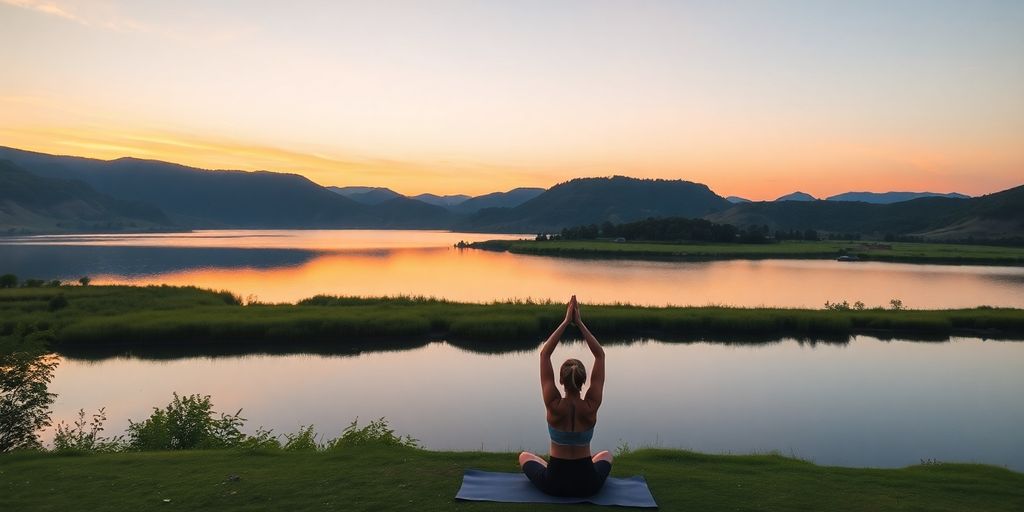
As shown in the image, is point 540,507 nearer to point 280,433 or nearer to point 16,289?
point 280,433

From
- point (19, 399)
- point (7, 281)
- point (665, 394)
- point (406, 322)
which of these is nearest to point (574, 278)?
point (406, 322)

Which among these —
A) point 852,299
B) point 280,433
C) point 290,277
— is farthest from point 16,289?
point 852,299

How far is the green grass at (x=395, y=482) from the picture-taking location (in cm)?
793

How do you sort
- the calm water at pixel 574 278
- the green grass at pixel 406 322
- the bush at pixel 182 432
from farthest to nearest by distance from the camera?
the calm water at pixel 574 278
the green grass at pixel 406 322
the bush at pixel 182 432

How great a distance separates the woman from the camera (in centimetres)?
719

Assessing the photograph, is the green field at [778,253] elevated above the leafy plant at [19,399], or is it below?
above

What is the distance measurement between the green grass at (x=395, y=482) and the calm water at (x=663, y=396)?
5995mm

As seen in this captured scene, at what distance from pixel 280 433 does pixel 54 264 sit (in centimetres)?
8517

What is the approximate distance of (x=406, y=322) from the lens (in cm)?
3488

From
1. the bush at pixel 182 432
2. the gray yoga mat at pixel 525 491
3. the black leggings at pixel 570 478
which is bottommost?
the bush at pixel 182 432

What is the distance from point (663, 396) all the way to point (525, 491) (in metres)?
15.1

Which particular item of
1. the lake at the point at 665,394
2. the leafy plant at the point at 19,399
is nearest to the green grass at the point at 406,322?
the lake at the point at 665,394

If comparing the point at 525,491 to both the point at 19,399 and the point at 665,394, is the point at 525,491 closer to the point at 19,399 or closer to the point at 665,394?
the point at 19,399

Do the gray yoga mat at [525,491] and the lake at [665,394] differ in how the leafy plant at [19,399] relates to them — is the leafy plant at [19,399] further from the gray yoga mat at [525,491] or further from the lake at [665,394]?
the gray yoga mat at [525,491]
